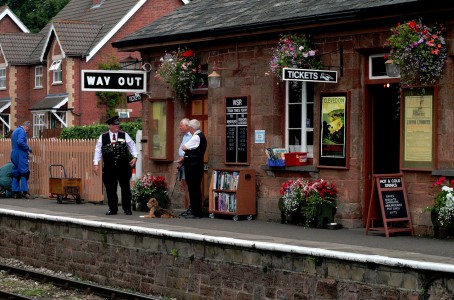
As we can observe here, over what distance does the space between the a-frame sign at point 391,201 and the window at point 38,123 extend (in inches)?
1472

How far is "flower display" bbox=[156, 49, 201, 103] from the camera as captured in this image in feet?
65.8

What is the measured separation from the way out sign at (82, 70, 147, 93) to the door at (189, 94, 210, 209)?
1.23m

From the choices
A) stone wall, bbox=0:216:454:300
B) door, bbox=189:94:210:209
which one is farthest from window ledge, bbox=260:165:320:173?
stone wall, bbox=0:216:454:300

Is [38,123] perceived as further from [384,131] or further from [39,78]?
[384,131]

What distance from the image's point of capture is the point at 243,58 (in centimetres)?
1898

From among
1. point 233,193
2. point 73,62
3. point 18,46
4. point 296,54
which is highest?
point 18,46

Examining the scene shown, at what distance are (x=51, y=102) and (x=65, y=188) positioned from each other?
2778 cm

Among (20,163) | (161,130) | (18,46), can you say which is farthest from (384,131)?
(18,46)

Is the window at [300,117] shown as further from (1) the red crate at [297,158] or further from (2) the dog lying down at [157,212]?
(2) the dog lying down at [157,212]

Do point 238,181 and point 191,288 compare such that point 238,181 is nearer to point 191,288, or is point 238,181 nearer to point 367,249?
point 191,288

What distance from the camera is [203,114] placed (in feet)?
67.4

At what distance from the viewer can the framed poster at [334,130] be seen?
659 inches

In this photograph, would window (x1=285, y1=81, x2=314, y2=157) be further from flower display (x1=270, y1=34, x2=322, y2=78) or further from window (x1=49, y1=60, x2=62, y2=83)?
window (x1=49, y1=60, x2=62, y2=83)

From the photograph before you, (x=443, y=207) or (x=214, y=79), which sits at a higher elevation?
(x=214, y=79)
